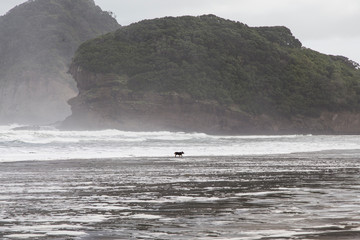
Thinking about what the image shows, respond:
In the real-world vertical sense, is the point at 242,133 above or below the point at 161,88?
below

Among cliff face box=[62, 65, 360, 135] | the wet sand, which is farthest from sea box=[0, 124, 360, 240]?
cliff face box=[62, 65, 360, 135]

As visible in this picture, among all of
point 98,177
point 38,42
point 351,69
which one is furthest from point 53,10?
point 98,177

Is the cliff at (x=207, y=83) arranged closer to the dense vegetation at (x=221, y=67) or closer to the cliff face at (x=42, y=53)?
the dense vegetation at (x=221, y=67)

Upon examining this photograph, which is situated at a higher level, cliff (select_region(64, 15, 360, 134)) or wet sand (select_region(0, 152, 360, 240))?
cliff (select_region(64, 15, 360, 134))

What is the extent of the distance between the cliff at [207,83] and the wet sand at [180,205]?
63.3 meters

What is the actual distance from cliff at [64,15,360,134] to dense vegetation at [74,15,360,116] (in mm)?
147

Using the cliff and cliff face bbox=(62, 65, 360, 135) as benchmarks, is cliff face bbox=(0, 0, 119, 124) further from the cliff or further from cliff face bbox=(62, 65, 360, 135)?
cliff face bbox=(62, 65, 360, 135)

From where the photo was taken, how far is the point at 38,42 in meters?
176

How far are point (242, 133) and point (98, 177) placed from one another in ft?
229

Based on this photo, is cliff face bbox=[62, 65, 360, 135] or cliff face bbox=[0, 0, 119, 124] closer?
cliff face bbox=[62, 65, 360, 135]

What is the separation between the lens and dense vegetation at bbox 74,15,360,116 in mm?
86125

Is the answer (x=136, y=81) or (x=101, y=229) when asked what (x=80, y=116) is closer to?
(x=136, y=81)

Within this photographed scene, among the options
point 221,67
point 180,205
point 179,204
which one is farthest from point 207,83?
point 180,205

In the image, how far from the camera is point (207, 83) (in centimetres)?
8650
